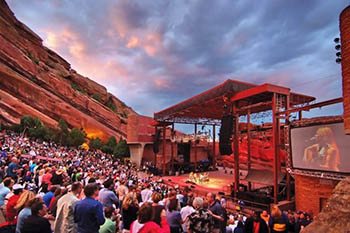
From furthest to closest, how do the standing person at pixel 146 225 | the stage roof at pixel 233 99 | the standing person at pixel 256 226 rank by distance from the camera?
1. the stage roof at pixel 233 99
2. the standing person at pixel 256 226
3. the standing person at pixel 146 225

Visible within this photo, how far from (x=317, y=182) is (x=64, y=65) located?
5388cm

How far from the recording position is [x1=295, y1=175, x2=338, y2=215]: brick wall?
1110cm

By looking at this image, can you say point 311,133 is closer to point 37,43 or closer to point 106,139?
point 106,139

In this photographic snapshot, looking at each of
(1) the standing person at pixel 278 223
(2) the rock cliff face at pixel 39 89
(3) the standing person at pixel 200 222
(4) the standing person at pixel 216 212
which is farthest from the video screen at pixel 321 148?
(2) the rock cliff face at pixel 39 89

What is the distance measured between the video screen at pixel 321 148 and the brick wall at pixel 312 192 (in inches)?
32.4

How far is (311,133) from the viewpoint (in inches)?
447

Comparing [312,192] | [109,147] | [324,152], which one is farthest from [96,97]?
[324,152]

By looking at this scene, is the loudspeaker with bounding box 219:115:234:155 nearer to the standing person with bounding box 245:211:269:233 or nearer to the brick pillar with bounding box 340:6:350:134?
the brick pillar with bounding box 340:6:350:134

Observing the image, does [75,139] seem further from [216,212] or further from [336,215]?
[336,215]

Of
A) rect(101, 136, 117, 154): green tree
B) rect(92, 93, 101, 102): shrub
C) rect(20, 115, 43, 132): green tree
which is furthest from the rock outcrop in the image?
rect(92, 93, 101, 102): shrub

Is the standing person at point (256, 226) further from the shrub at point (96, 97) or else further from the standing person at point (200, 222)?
the shrub at point (96, 97)

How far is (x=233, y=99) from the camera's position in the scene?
16.6 metres

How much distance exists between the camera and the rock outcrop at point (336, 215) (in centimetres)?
341

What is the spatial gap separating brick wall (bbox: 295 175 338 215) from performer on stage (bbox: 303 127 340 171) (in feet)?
3.13
